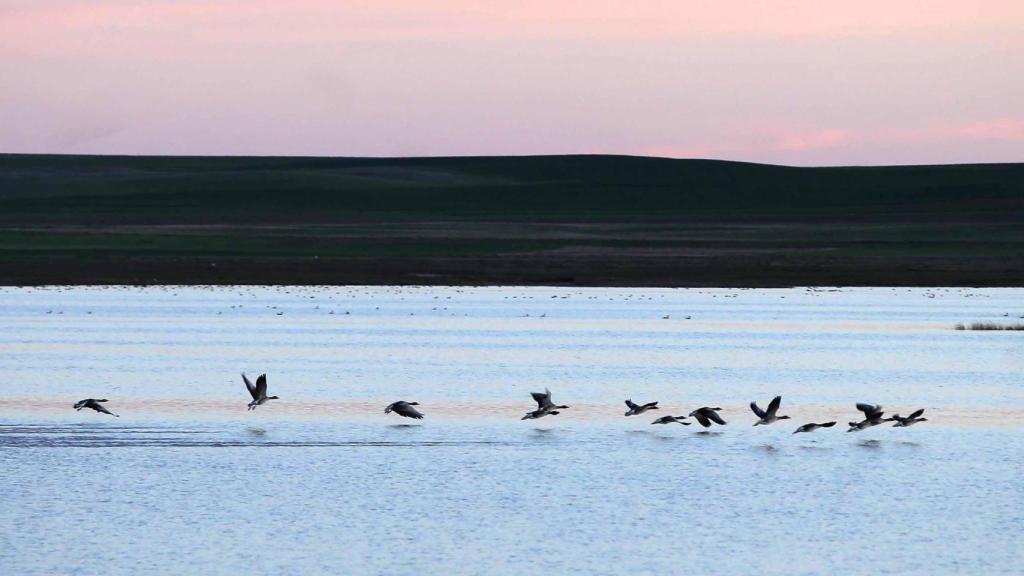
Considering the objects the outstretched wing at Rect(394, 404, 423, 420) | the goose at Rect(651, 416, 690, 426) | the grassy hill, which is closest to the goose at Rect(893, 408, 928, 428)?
the goose at Rect(651, 416, 690, 426)

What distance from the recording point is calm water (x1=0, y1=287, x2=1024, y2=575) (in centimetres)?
1468

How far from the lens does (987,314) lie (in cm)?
5009

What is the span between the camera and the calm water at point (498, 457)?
48.2ft

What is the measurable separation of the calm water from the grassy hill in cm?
Answer: 3002

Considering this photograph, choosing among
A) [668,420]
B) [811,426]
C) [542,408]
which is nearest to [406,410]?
[542,408]

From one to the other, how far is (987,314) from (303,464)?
3438cm

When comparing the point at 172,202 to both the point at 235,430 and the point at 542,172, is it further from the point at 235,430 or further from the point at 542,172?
the point at 235,430

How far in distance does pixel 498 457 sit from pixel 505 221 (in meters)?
89.1

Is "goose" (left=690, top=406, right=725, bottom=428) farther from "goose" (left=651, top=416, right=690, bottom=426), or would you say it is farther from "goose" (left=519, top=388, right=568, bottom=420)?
"goose" (left=519, top=388, right=568, bottom=420)

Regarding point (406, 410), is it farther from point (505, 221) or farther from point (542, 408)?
point (505, 221)

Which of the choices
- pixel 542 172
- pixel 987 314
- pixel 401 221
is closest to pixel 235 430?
pixel 987 314

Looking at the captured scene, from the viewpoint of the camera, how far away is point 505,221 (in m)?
109

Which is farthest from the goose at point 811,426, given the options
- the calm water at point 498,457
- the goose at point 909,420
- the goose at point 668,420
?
the goose at point 668,420

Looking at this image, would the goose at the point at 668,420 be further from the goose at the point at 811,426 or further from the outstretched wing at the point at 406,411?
the outstretched wing at the point at 406,411
